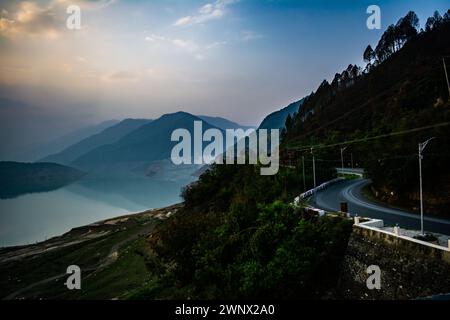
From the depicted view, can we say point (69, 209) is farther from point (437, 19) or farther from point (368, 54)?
point (437, 19)

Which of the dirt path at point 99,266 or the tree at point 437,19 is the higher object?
the tree at point 437,19

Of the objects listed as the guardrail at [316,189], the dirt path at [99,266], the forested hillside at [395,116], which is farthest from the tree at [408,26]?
the dirt path at [99,266]

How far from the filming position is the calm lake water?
74375 millimetres

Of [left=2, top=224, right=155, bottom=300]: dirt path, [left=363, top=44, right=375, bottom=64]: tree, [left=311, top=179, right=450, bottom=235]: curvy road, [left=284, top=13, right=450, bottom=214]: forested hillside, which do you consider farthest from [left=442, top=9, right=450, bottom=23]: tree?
[left=2, top=224, right=155, bottom=300]: dirt path

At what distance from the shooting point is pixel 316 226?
16734 mm

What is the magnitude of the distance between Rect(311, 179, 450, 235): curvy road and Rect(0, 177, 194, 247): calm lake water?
6117 cm

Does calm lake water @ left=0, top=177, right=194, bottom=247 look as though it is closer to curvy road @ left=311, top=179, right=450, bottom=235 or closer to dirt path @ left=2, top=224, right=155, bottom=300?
dirt path @ left=2, top=224, right=155, bottom=300

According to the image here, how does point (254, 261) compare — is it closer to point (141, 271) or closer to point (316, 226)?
point (316, 226)

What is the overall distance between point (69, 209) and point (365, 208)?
102 metres

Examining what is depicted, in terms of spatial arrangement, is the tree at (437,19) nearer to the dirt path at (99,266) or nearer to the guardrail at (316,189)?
the guardrail at (316,189)

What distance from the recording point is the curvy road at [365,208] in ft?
58.1

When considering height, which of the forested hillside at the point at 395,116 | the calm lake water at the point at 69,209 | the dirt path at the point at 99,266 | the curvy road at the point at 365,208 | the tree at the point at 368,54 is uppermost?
the tree at the point at 368,54

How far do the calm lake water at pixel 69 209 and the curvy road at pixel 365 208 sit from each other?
6117cm
